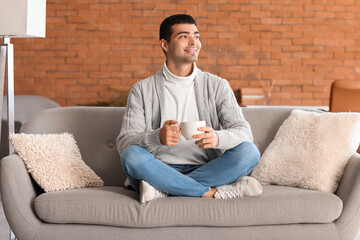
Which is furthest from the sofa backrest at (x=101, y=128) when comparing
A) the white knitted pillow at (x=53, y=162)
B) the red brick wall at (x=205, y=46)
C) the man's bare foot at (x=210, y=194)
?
the red brick wall at (x=205, y=46)

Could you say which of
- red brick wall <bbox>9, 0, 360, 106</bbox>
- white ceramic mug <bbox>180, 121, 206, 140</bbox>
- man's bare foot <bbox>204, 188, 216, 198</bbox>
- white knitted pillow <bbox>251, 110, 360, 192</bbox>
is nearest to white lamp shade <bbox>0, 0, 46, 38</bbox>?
white ceramic mug <bbox>180, 121, 206, 140</bbox>

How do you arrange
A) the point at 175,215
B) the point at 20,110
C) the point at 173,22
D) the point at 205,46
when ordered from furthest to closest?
the point at 205,46
the point at 20,110
the point at 173,22
the point at 175,215

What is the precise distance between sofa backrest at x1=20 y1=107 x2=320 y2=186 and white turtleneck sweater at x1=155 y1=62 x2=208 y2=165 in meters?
0.34

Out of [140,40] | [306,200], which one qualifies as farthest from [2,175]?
[140,40]

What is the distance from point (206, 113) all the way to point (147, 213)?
2.17 feet

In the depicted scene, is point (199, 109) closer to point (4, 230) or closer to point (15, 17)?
point (15, 17)

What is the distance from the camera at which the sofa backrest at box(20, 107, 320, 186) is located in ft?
8.93

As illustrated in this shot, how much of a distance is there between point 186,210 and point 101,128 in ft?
2.70

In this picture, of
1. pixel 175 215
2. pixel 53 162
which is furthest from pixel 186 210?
pixel 53 162

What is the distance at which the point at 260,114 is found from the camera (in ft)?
9.26

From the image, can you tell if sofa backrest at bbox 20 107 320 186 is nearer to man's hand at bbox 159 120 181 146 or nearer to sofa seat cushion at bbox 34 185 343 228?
sofa seat cushion at bbox 34 185 343 228

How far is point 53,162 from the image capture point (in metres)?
2.44

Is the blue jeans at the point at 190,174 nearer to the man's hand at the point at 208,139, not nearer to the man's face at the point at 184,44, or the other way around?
the man's hand at the point at 208,139

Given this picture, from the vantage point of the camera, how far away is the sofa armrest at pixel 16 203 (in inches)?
87.2
